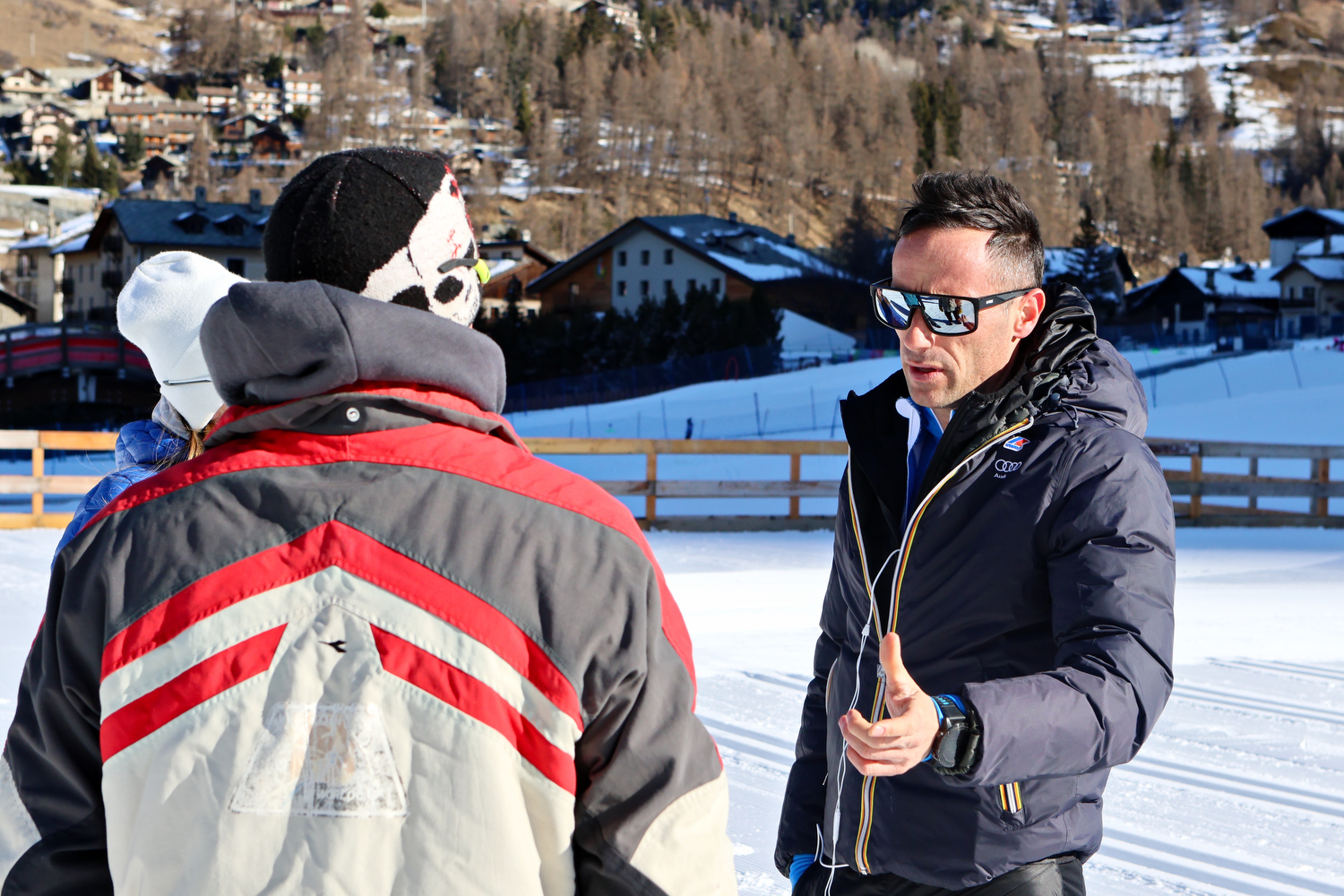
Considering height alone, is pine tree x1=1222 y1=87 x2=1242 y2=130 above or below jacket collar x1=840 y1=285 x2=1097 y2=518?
above

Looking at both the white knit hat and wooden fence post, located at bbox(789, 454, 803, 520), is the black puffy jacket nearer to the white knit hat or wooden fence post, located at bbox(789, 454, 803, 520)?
the white knit hat

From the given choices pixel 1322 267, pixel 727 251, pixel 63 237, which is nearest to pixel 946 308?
pixel 727 251

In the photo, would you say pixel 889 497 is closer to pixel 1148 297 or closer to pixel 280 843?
pixel 280 843

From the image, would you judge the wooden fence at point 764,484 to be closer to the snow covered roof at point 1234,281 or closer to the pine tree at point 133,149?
the snow covered roof at point 1234,281

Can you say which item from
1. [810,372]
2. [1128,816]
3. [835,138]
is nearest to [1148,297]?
[810,372]

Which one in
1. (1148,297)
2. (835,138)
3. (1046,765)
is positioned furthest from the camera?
(835,138)

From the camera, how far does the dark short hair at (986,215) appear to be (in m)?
2.11

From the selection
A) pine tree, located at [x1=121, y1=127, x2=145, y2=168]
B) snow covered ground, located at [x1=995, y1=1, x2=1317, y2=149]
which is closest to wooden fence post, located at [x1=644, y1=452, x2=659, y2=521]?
pine tree, located at [x1=121, y1=127, x2=145, y2=168]

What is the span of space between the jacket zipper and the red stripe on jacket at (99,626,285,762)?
44.0 inches

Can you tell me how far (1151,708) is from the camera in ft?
5.81

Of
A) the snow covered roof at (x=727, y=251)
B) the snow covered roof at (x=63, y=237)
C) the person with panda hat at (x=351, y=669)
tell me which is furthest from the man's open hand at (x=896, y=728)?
the snow covered roof at (x=63, y=237)

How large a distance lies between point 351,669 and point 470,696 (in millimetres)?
120

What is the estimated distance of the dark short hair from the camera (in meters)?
2.11

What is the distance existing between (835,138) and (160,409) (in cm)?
12181
